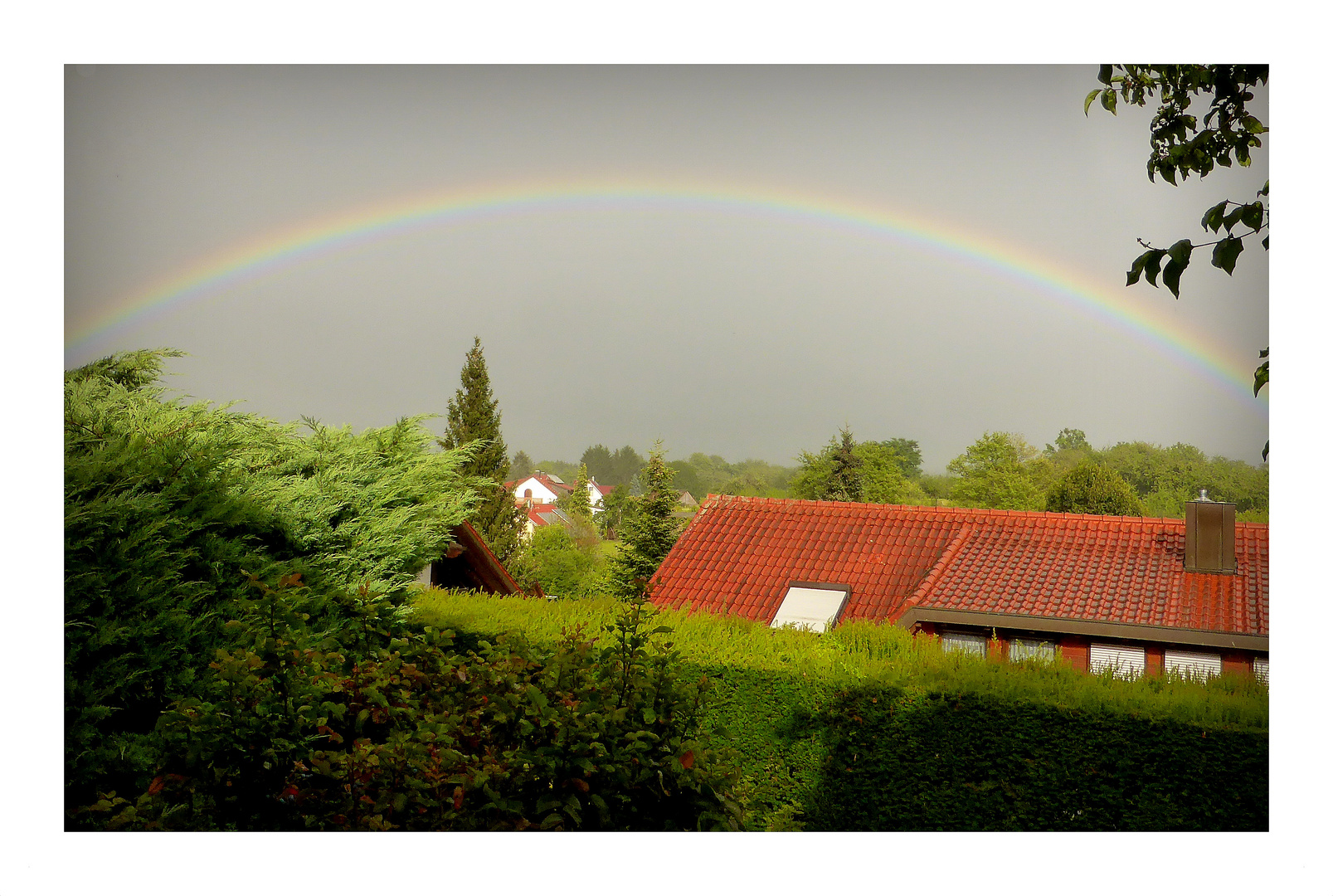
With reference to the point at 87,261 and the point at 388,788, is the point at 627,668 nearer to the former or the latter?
the point at 388,788

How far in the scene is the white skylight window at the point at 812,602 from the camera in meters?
7.84

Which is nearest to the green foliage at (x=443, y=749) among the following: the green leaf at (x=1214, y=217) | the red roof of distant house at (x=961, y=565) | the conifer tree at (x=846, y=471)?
the green leaf at (x=1214, y=217)

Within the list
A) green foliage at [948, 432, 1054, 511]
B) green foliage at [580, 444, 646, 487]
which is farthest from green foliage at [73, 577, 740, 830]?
green foliage at [580, 444, 646, 487]

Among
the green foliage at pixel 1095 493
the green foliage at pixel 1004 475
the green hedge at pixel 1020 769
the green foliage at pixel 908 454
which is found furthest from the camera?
the green foliage at pixel 908 454

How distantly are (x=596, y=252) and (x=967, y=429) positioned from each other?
15.2 m

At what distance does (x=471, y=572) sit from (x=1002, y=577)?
16.2 ft

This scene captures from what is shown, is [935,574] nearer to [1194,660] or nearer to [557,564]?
[1194,660]

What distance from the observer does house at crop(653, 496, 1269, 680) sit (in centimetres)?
649

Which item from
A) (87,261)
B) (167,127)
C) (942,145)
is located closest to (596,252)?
(942,145)

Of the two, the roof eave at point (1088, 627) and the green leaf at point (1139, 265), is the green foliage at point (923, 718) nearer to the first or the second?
the green leaf at point (1139, 265)

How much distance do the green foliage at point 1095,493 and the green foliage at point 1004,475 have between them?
86.8 inches

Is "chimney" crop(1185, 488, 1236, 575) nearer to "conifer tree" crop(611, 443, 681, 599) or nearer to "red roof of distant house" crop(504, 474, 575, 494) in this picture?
"conifer tree" crop(611, 443, 681, 599)

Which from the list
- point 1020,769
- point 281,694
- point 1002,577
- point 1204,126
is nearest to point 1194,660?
point 1002,577
